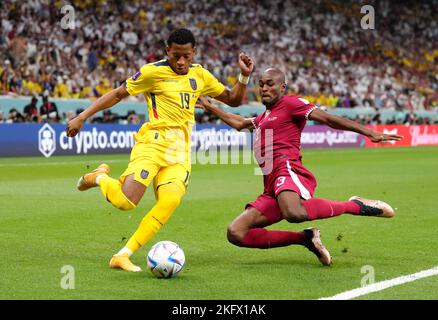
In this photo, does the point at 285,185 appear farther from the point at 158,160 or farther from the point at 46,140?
the point at 46,140

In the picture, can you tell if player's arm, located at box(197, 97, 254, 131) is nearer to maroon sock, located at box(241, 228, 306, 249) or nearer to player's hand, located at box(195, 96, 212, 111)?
player's hand, located at box(195, 96, 212, 111)

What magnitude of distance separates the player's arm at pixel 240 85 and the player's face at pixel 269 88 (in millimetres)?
269

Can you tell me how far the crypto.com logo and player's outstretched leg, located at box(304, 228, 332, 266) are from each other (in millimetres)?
17425

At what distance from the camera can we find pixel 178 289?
6.39 m

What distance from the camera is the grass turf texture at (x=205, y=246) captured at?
20.9 feet

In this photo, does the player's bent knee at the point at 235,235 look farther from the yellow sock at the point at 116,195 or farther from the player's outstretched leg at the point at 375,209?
the player's outstretched leg at the point at 375,209

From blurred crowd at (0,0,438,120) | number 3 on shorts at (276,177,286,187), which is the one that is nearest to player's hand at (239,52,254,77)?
number 3 on shorts at (276,177,286,187)

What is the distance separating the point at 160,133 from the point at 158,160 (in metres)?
0.31

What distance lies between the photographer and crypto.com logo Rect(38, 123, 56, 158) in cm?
2405

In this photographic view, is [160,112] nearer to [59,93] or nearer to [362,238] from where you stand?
[362,238]

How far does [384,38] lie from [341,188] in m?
31.7

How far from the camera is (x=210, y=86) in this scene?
8.05 metres

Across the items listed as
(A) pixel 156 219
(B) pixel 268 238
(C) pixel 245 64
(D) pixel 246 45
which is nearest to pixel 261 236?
(B) pixel 268 238
